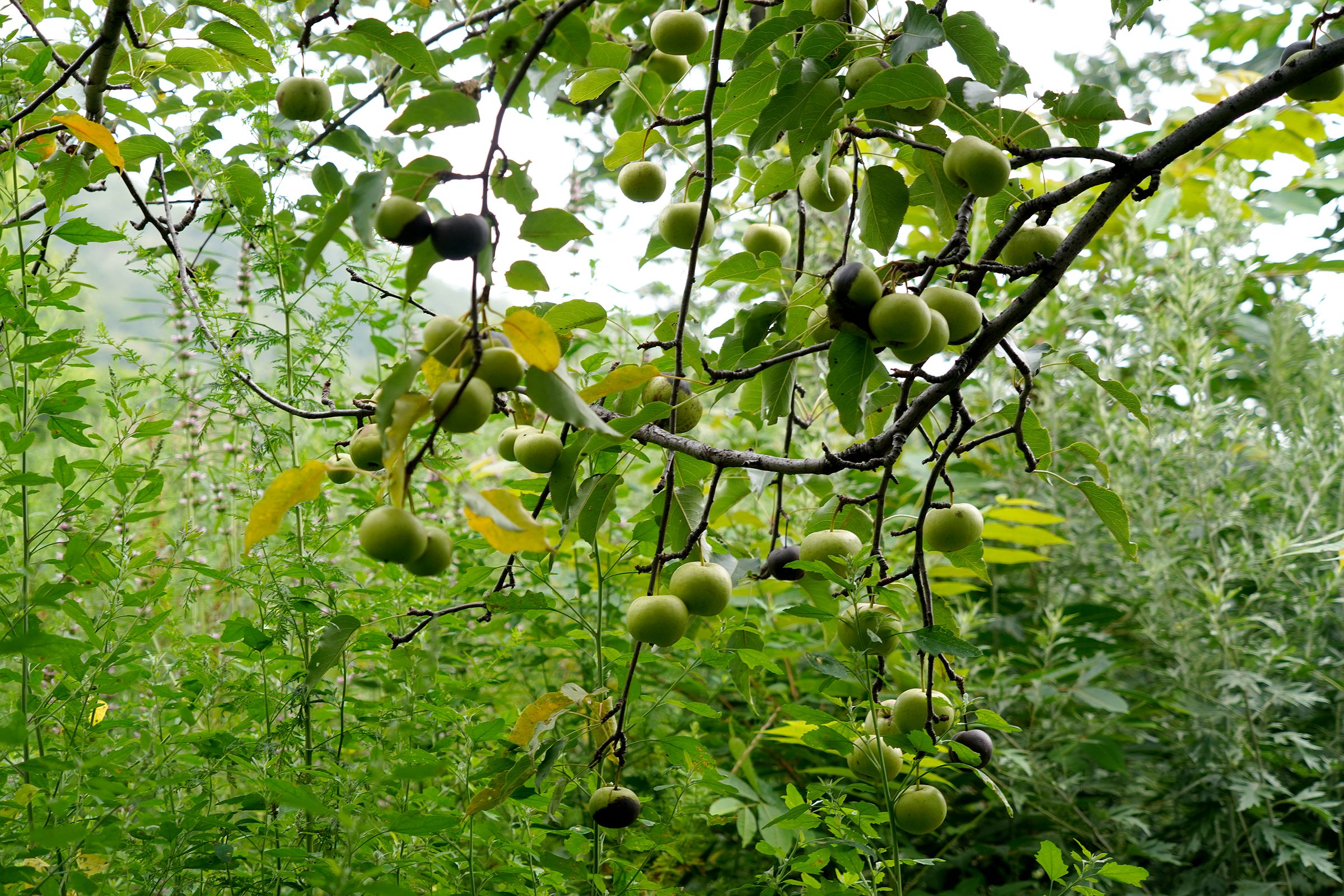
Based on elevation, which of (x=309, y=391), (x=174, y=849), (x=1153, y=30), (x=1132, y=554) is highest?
(x=1153, y=30)

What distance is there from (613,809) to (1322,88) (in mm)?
953

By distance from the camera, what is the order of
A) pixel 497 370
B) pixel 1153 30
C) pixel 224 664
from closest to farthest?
pixel 497 370
pixel 224 664
pixel 1153 30

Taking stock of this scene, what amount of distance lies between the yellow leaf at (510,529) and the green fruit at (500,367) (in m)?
0.09

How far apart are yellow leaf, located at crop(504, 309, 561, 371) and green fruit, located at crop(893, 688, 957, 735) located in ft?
1.82

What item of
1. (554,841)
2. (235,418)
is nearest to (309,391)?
(235,418)

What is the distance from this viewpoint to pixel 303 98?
106cm

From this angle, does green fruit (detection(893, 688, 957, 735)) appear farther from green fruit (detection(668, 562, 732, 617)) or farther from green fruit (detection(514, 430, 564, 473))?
green fruit (detection(514, 430, 564, 473))

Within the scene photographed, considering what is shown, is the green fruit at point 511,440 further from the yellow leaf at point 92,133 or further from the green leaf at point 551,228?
the yellow leaf at point 92,133

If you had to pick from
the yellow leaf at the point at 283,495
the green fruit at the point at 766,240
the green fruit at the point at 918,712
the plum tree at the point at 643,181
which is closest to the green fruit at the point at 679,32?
the plum tree at the point at 643,181

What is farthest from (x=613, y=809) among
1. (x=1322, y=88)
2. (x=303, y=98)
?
(x=1322, y=88)

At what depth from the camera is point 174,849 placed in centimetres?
90

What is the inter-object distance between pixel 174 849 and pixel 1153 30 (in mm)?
6059

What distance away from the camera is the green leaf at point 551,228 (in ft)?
2.58

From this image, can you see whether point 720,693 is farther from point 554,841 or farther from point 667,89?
point 667,89
